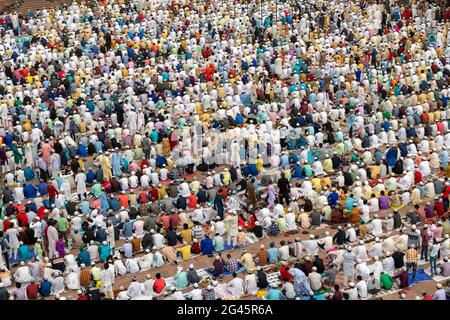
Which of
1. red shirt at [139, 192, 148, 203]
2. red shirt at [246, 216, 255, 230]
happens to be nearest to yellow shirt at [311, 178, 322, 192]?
red shirt at [246, 216, 255, 230]

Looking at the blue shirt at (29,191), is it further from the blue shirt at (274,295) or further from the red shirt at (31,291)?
the blue shirt at (274,295)

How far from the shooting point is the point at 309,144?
29781mm

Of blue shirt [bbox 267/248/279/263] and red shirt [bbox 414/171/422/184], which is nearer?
blue shirt [bbox 267/248/279/263]

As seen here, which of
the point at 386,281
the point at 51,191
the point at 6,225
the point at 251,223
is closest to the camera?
the point at 386,281

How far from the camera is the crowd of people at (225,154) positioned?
2172 centimetres

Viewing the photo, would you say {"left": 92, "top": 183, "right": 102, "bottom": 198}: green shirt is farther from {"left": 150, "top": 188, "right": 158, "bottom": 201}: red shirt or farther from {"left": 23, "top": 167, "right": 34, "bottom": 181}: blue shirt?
{"left": 23, "top": 167, "right": 34, "bottom": 181}: blue shirt

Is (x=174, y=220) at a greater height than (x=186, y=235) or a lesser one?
greater

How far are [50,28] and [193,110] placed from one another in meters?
15.4

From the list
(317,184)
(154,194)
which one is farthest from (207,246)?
(317,184)

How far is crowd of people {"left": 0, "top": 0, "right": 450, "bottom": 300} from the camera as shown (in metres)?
21.7

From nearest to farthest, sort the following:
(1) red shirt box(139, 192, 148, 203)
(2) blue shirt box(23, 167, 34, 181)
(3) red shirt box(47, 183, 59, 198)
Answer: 1. (1) red shirt box(139, 192, 148, 203)
2. (3) red shirt box(47, 183, 59, 198)
3. (2) blue shirt box(23, 167, 34, 181)

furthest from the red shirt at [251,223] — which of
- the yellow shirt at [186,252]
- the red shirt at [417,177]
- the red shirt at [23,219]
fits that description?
the red shirt at [23,219]

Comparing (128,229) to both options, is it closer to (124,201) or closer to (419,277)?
(124,201)

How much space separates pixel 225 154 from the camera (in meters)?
29.1
